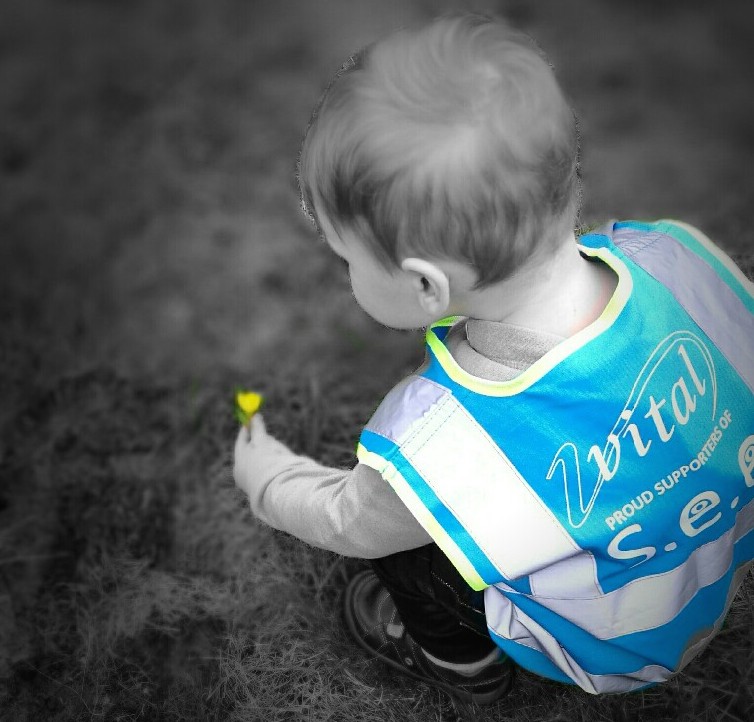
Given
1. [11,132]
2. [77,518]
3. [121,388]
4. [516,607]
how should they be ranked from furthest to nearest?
1. [11,132]
2. [121,388]
3. [77,518]
4. [516,607]

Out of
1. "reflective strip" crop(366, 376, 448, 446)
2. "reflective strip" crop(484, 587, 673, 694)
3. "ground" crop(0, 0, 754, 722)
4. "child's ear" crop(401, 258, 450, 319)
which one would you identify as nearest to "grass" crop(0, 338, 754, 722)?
"ground" crop(0, 0, 754, 722)

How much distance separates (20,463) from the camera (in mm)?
2170

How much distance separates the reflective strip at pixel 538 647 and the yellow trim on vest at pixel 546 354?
1.15 feet

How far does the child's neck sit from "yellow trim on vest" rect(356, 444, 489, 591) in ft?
0.76

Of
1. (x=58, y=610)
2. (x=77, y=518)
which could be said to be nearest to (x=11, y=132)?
(x=77, y=518)

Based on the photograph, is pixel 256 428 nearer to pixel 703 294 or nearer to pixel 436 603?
pixel 436 603

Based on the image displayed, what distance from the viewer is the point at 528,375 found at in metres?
1.08

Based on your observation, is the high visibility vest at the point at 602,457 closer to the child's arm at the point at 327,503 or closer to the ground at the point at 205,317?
the child's arm at the point at 327,503

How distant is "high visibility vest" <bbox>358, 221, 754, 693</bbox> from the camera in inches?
43.5

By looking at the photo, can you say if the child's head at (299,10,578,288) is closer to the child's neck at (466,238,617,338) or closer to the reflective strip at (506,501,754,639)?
the child's neck at (466,238,617,338)

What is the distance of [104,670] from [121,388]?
826 millimetres

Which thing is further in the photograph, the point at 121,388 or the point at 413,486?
the point at 121,388

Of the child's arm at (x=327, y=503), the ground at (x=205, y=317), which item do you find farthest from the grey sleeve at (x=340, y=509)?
the ground at (x=205, y=317)

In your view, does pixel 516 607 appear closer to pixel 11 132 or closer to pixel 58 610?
pixel 58 610
